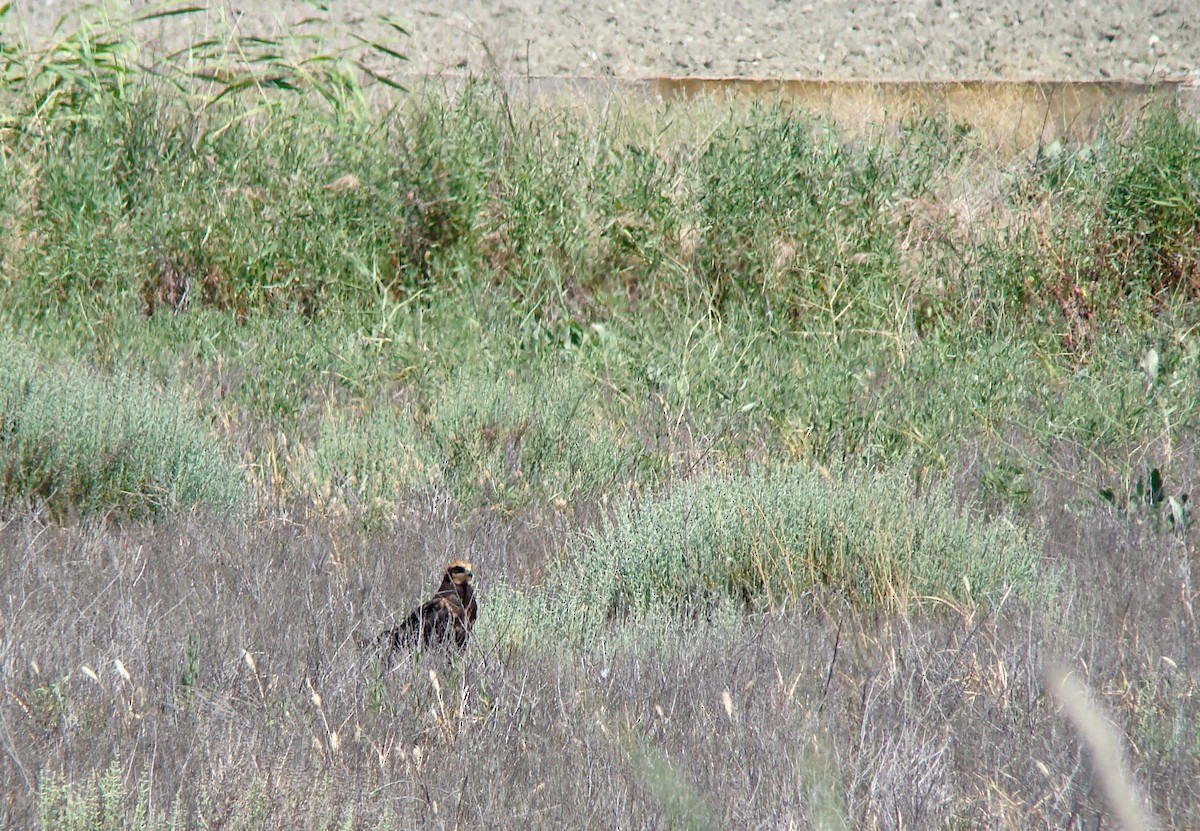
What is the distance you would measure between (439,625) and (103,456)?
184 centimetres

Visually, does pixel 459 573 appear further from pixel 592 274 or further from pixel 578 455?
pixel 592 274

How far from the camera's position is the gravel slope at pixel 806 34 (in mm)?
11688

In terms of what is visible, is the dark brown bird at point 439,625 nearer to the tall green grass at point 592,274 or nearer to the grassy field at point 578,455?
the grassy field at point 578,455

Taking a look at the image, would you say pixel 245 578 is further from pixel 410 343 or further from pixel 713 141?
pixel 713 141

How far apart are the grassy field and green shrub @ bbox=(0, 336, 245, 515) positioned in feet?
0.05

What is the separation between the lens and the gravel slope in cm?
1169

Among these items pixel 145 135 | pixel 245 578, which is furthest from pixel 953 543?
pixel 145 135

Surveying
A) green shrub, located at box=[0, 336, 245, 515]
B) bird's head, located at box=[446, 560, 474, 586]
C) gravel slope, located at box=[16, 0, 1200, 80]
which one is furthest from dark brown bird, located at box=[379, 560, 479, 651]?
gravel slope, located at box=[16, 0, 1200, 80]

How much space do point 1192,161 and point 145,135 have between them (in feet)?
18.9

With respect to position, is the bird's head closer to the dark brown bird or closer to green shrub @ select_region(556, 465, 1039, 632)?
the dark brown bird

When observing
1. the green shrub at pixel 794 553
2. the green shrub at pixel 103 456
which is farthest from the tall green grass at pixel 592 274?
the green shrub at pixel 794 553

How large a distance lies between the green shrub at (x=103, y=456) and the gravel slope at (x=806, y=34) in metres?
7.17

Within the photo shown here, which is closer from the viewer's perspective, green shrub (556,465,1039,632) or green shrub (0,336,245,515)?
green shrub (556,465,1039,632)

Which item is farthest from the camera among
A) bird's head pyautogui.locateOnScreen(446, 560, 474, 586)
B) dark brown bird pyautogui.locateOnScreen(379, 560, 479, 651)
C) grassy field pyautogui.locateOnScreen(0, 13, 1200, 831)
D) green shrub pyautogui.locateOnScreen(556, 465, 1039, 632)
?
green shrub pyautogui.locateOnScreen(556, 465, 1039, 632)
